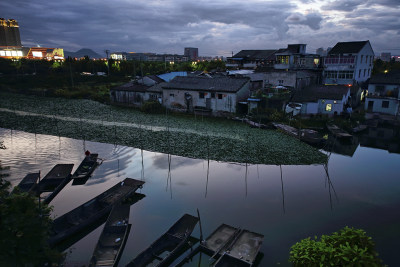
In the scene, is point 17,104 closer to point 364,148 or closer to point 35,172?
point 35,172

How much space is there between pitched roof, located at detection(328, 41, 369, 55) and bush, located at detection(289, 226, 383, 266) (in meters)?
43.3

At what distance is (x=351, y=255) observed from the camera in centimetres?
748

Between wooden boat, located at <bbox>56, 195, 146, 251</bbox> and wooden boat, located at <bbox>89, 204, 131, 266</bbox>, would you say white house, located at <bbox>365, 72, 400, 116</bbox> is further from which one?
wooden boat, located at <bbox>56, 195, 146, 251</bbox>

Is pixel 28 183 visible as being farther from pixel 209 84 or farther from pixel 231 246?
pixel 209 84

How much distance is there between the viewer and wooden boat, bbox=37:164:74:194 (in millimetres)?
16562

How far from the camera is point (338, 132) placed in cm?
2725

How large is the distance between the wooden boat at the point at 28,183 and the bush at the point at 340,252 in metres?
15.2

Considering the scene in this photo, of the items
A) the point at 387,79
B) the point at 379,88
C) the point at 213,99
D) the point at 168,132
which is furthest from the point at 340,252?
the point at 387,79

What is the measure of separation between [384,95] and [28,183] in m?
41.3

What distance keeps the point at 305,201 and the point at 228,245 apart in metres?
6.85

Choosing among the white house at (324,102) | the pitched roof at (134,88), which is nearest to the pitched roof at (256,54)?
the white house at (324,102)

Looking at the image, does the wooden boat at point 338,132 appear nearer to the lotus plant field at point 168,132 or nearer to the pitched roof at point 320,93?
the pitched roof at point 320,93

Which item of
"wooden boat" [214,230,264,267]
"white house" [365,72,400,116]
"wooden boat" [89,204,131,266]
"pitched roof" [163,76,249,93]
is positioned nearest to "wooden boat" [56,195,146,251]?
"wooden boat" [89,204,131,266]

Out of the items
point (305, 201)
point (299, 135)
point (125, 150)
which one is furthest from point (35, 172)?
point (299, 135)
